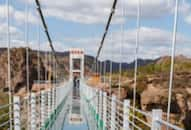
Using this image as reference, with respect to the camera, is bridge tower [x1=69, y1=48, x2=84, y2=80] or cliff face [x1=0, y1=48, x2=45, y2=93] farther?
bridge tower [x1=69, y1=48, x2=84, y2=80]

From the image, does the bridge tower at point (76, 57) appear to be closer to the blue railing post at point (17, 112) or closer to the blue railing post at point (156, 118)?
the blue railing post at point (17, 112)

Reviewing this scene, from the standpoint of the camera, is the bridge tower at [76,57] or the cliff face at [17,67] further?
the bridge tower at [76,57]

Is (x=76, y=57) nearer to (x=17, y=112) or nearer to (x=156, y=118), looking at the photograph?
(x=17, y=112)

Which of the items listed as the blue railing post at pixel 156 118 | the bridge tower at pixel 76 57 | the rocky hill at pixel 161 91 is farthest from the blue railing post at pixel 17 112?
the bridge tower at pixel 76 57

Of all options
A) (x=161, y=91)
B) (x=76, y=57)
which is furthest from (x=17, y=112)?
(x=76, y=57)

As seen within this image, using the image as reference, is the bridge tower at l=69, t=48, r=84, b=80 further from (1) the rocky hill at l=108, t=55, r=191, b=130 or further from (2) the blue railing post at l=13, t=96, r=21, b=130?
(2) the blue railing post at l=13, t=96, r=21, b=130

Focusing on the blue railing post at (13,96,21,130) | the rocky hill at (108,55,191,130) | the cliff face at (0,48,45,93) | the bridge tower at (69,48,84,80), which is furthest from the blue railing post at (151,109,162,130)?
the bridge tower at (69,48,84,80)

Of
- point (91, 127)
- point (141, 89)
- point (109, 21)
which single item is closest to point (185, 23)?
point (91, 127)

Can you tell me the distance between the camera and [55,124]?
264 inches

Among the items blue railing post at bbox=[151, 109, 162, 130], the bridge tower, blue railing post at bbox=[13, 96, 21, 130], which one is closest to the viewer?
blue railing post at bbox=[151, 109, 162, 130]

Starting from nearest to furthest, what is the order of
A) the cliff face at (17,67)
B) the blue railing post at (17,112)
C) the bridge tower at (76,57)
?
the blue railing post at (17,112) → the cliff face at (17,67) → the bridge tower at (76,57)

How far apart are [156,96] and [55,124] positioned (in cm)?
291

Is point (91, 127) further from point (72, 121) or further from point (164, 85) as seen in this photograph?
point (164, 85)

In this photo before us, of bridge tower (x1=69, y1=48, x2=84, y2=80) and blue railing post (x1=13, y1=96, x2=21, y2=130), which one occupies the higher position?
bridge tower (x1=69, y1=48, x2=84, y2=80)
